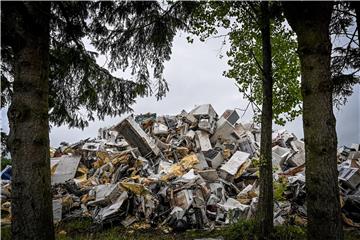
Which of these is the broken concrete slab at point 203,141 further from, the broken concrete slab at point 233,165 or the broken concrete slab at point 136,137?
the broken concrete slab at point 136,137

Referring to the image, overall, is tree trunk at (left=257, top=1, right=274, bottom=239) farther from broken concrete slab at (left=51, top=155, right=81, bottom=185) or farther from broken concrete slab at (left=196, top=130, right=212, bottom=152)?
broken concrete slab at (left=51, top=155, right=81, bottom=185)

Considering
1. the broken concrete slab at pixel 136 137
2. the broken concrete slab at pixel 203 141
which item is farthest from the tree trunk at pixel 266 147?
the broken concrete slab at pixel 136 137

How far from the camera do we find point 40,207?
16.0 feet

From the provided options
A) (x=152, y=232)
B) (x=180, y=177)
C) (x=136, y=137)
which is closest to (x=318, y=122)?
(x=152, y=232)

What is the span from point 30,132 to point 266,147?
4.63 m

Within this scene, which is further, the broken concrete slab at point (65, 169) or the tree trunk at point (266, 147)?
the broken concrete slab at point (65, 169)

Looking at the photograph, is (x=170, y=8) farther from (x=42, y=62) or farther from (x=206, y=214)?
(x=206, y=214)

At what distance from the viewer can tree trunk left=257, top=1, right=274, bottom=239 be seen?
734 cm

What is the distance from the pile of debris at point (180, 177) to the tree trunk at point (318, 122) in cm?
274

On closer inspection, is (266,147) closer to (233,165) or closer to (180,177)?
(180,177)

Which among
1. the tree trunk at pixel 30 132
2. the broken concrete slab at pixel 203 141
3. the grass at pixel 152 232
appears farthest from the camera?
the broken concrete slab at pixel 203 141

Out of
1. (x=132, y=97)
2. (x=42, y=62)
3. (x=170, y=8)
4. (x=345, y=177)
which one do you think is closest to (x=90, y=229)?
(x=132, y=97)

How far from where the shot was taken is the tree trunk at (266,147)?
7344mm

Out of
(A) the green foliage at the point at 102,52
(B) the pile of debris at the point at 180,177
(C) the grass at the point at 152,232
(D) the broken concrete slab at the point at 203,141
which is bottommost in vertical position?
(C) the grass at the point at 152,232
